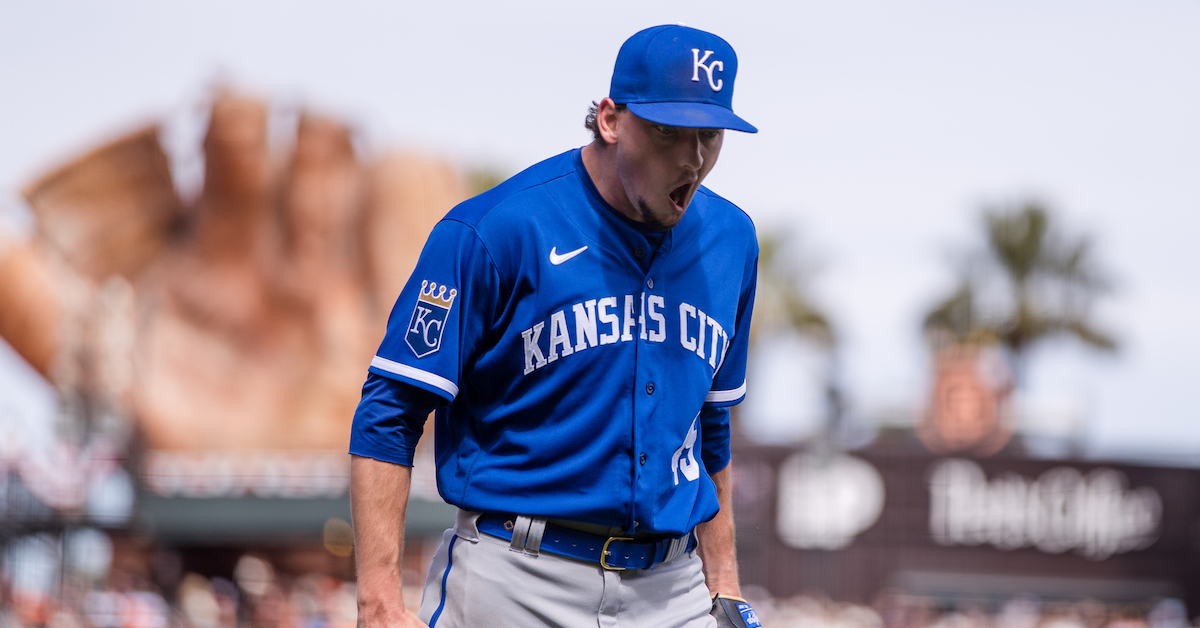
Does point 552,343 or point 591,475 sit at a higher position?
point 552,343

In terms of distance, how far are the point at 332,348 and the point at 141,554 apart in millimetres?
6743

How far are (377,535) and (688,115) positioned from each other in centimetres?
106

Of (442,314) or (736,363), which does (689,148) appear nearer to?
(442,314)

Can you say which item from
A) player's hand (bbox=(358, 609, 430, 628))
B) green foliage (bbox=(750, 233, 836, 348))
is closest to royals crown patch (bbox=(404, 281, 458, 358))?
player's hand (bbox=(358, 609, 430, 628))

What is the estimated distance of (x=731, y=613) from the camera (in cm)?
317

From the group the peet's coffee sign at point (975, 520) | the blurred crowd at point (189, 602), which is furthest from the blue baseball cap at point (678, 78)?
the peet's coffee sign at point (975, 520)

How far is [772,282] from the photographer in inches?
1405

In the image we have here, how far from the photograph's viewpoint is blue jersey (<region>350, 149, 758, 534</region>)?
8.71ft

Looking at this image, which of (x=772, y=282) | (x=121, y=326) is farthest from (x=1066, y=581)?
(x=121, y=326)

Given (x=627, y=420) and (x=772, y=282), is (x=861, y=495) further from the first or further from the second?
(x=627, y=420)

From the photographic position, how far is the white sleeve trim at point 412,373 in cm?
261

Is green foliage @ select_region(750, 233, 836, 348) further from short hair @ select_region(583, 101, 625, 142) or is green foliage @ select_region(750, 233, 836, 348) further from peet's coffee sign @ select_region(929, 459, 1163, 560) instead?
short hair @ select_region(583, 101, 625, 142)

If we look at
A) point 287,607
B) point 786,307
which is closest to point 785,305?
point 786,307

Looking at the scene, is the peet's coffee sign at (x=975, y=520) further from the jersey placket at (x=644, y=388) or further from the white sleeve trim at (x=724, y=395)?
the jersey placket at (x=644, y=388)
